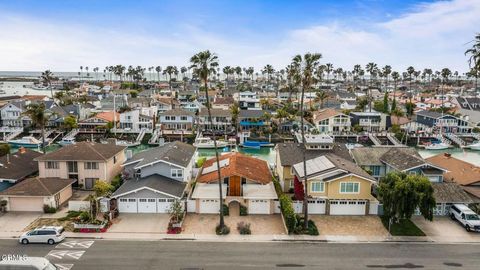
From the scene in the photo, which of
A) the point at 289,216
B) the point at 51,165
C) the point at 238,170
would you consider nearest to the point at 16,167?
the point at 51,165

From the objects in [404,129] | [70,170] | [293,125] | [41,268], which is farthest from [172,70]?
[41,268]

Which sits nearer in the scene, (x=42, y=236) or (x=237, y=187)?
(x=42, y=236)

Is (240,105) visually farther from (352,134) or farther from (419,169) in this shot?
(419,169)

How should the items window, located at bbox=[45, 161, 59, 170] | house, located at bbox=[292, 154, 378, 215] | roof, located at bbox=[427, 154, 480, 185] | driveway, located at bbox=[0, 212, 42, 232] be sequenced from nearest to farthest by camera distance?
driveway, located at bbox=[0, 212, 42, 232] → house, located at bbox=[292, 154, 378, 215] → roof, located at bbox=[427, 154, 480, 185] → window, located at bbox=[45, 161, 59, 170]

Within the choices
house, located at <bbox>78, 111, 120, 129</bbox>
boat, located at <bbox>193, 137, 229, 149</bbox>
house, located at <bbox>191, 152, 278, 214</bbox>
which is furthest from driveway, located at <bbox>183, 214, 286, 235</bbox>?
house, located at <bbox>78, 111, 120, 129</bbox>

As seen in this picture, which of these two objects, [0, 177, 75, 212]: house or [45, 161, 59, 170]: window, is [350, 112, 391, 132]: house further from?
[0, 177, 75, 212]: house

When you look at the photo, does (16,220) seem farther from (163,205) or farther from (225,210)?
(225,210)

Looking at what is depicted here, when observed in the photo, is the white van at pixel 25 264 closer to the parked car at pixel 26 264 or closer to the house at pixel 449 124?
the parked car at pixel 26 264
